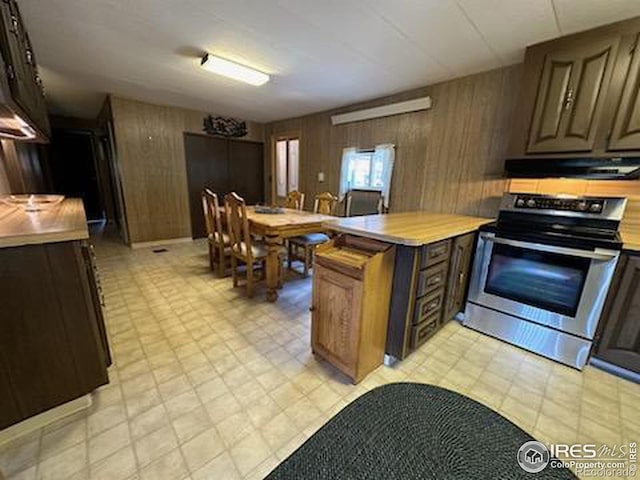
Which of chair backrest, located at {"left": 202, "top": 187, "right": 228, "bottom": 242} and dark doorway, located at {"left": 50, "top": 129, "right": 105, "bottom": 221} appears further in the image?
dark doorway, located at {"left": 50, "top": 129, "right": 105, "bottom": 221}

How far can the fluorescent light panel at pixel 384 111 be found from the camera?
118 inches

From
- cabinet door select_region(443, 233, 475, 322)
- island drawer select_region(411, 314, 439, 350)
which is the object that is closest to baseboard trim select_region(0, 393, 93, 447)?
island drawer select_region(411, 314, 439, 350)

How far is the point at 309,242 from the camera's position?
3.05 meters

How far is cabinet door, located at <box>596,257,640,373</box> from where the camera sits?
5.25ft

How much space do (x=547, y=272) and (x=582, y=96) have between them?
4.21 ft

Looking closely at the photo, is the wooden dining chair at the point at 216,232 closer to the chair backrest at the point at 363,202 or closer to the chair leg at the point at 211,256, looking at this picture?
the chair leg at the point at 211,256

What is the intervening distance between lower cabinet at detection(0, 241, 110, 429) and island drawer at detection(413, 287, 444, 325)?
186 centimetres

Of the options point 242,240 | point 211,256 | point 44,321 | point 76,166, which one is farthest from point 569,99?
point 76,166

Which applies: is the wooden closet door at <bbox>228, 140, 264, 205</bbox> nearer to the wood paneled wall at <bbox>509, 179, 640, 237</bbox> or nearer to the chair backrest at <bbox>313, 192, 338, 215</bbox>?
the chair backrest at <bbox>313, 192, 338, 215</bbox>

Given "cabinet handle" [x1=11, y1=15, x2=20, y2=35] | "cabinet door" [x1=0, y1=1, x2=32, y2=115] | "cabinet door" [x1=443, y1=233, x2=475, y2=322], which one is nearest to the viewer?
"cabinet door" [x1=0, y1=1, x2=32, y2=115]

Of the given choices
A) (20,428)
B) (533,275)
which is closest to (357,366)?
(533,275)

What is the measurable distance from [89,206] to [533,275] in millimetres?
8914

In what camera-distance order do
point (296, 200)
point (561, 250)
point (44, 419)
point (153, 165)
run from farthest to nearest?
point (153, 165) < point (296, 200) < point (561, 250) < point (44, 419)

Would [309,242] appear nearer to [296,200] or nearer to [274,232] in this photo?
[274,232]
